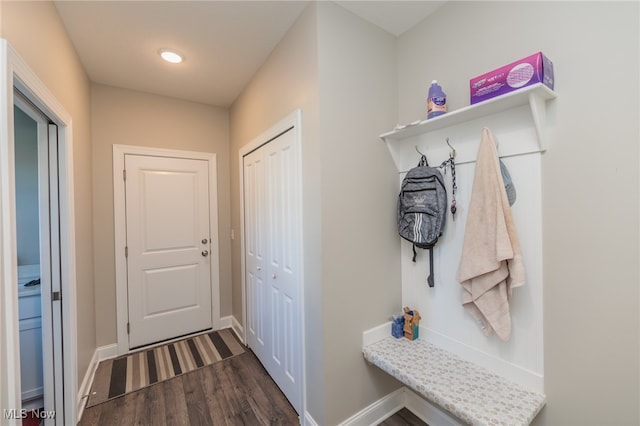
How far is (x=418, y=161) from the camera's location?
172cm

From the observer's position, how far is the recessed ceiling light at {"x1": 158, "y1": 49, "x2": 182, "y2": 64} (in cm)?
196

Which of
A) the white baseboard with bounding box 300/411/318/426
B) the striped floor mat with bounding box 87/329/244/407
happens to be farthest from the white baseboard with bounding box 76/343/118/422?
the white baseboard with bounding box 300/411/318/426

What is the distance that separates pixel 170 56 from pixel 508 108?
229 centimetres

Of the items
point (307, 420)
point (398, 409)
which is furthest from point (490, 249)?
point (307, 420)

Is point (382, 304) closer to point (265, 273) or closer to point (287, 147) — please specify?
point (265, 273)

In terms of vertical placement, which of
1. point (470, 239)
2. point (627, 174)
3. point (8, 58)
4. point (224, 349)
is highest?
point (8, 58)

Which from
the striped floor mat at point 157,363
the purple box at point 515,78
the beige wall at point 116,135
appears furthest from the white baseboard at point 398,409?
the beige wall at point 116,135

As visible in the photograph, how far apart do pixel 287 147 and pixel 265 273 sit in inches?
41.5

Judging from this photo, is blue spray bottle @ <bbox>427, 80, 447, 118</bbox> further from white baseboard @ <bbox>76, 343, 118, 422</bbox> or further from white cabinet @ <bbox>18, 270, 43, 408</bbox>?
white baseboard @ <bbox>76, 343, 118, 422</bbox>

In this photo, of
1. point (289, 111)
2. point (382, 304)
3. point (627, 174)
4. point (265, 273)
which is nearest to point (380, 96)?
point (289, 111)

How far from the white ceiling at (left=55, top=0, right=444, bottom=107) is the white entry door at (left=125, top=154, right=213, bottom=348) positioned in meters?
0.86

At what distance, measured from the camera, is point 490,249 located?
1.27m

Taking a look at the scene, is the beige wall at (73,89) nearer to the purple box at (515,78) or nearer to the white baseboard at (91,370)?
the white baseboard at (91,370)

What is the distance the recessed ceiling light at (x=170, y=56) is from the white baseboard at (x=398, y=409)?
273 centimetres
